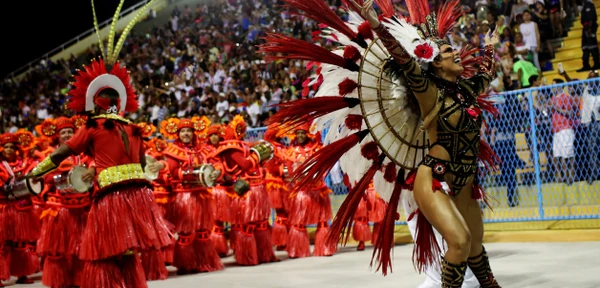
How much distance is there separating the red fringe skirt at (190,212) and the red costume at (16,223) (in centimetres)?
164

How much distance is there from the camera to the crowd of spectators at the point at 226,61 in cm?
1236

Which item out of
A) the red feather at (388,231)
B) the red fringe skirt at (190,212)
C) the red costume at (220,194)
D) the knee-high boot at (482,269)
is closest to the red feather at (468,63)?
the red feather at (388,231)

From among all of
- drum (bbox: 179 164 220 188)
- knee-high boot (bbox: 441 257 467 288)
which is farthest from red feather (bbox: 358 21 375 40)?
drum (bbox: 179 164 220 188)

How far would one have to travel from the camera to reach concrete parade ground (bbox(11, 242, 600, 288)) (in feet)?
20.7

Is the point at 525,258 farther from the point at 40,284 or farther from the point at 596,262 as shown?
the point at 40,284

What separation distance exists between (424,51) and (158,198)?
495 centimetres

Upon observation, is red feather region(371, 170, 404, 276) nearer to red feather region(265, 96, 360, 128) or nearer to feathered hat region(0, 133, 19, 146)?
red feather region(265, 96, 360, 128)

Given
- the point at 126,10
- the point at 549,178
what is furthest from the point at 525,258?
the point at 126,10

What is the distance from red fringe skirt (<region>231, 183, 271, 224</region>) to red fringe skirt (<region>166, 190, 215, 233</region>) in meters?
0.37

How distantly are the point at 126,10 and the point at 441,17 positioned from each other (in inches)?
806

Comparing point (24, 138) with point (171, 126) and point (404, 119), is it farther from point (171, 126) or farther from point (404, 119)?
point (404, 119)

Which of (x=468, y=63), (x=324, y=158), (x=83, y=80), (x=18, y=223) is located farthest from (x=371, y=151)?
(x=18, y=223)

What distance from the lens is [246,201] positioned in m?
8.84

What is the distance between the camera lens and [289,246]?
9305 mm
